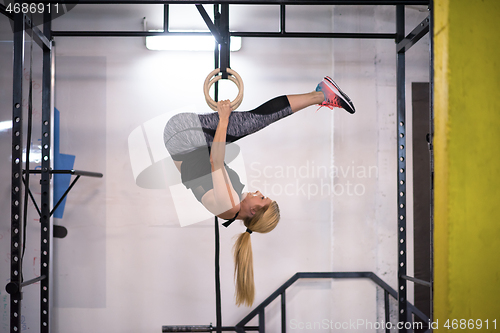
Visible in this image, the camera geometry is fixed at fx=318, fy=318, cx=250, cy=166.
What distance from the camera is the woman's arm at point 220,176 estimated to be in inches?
57.0

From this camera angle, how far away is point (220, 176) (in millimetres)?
1454

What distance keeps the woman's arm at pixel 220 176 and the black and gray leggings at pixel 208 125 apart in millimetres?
76

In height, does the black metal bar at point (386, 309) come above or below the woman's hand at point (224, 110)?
below

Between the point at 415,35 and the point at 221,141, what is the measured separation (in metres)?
1.23

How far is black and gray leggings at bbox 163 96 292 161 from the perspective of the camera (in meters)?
1.58

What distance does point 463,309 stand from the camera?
1.18 m

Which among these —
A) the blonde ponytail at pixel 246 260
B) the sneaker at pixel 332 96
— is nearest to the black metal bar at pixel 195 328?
→ the blonde ponytail at pixel 246 260

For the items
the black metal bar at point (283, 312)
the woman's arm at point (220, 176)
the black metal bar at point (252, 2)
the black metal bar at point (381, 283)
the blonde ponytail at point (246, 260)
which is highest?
the black metal bar at point (252, 2)

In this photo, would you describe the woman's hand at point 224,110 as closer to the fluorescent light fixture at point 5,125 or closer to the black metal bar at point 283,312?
the black metal bar at point 283,312

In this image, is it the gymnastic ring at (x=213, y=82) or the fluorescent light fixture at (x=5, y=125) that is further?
the fluorescent light fixture at (x=5, y=125)

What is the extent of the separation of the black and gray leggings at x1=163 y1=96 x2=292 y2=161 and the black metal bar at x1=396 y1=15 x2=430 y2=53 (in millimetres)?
795

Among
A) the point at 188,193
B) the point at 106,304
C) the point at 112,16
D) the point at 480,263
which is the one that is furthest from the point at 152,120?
the point at 480,263

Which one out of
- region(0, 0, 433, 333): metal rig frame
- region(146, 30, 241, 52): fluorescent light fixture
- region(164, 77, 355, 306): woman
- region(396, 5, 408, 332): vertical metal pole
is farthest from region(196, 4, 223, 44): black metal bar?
region(396, 5, 408, 332): vertical metal pole

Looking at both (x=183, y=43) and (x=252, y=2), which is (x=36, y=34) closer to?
(x=183, y=43)
